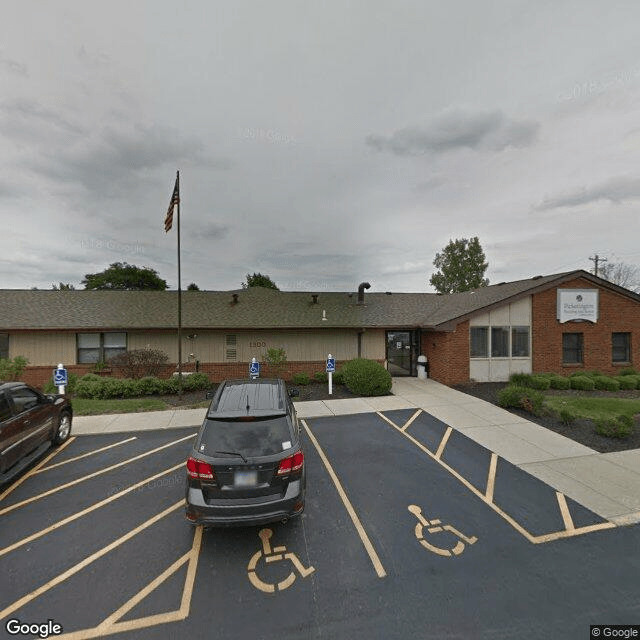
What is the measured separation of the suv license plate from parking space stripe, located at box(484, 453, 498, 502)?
4.27 meters

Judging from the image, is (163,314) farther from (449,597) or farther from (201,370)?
(449,597)

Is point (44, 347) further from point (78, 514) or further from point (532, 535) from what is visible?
point (532, 535)

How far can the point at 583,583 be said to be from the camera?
154 inches

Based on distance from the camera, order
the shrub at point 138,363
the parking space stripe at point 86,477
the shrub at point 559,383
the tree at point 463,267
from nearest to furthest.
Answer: the parking space stripe at point 86,477 < the shrub at point 559,383 < the shrub at point 138,363 < the tree at point 463,267

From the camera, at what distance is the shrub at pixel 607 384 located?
14.1 m

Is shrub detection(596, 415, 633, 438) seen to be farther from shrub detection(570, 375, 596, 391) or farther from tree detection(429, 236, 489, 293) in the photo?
tree detection(429, 236, 489, 293)

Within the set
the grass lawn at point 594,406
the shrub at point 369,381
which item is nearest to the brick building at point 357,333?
the grass lawn at point 594,406

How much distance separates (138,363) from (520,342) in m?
18.6

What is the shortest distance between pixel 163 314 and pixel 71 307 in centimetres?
520

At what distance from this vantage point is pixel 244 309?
61.2ft

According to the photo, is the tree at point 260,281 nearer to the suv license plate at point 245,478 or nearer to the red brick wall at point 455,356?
the red brick wall at point 455,356

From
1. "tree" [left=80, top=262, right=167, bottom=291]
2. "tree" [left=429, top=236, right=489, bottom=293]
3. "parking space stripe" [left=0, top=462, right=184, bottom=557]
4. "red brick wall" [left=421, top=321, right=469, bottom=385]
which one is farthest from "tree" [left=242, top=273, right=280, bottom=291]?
"parking space stripe" [left=0, top=462, right=184, bottom=557]

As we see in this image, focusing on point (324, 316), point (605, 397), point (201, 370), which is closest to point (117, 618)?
point (201, 370)

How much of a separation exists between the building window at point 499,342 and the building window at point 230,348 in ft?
42.8
